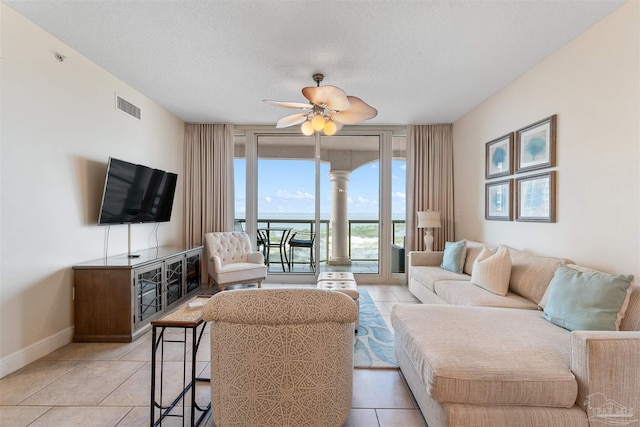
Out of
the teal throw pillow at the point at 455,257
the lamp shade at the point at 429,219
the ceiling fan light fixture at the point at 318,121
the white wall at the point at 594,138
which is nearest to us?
the white wall at the point at 594,138

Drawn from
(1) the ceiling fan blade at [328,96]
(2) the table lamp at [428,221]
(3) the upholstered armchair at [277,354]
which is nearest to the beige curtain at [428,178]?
(2) the table lamp at [428,221]

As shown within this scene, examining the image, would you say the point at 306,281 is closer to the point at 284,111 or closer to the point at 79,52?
the point at 284,111

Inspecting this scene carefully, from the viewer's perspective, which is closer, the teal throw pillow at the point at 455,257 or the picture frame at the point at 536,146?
the picture frame at the point at 536,146

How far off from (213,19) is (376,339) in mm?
3104

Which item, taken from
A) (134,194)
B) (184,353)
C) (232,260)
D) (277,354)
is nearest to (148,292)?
(134,194)

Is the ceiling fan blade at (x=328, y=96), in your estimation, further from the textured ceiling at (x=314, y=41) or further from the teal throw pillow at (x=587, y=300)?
the teal throw pillow at (x=587, y=300)

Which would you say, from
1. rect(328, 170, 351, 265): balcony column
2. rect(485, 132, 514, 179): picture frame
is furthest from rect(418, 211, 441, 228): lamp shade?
rect(328, 170, 351, 265): balcony column

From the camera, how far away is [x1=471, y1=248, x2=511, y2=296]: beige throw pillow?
2760mm

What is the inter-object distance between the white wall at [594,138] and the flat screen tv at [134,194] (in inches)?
168

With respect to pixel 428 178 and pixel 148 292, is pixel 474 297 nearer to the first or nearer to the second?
pixel 428 178

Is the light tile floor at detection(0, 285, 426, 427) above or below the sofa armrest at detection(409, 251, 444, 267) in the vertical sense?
below

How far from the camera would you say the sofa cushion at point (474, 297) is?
2.53 meters

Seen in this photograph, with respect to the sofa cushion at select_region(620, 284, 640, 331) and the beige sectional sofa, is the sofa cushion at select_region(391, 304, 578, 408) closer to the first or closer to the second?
the beige sectional sofa

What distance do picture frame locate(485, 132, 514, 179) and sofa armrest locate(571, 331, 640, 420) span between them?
8.01 ft
